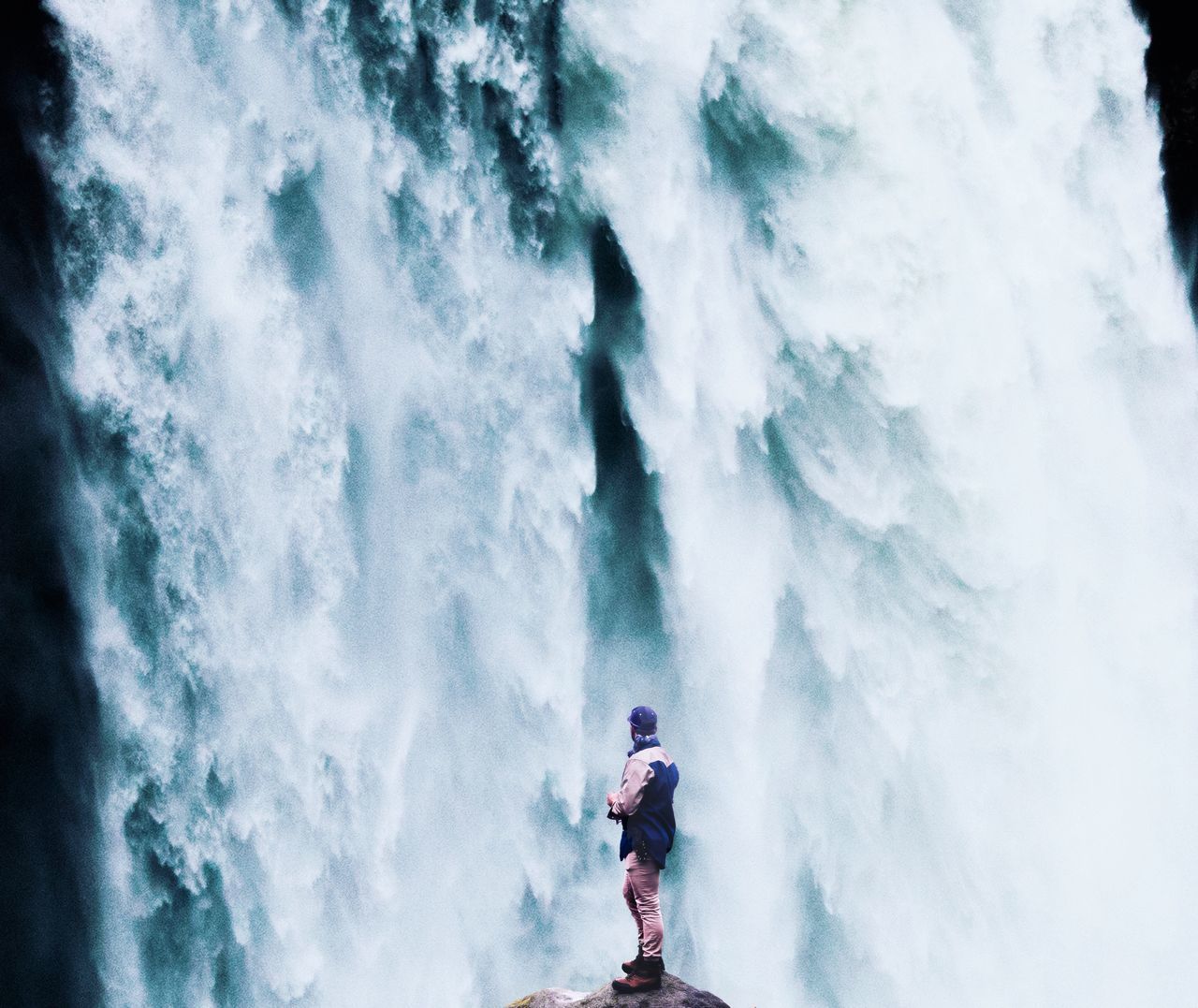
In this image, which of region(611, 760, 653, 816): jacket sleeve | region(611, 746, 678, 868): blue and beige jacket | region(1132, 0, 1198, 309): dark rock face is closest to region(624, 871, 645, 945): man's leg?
region(611, 746, 678, 868): blue and beige jacket

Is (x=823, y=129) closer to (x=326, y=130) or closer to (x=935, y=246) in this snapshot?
(x=935, y=246)

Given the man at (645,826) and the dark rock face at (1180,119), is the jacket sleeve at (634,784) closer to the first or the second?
the man at (645,826)

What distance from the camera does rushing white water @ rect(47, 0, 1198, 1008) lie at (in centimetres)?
1023

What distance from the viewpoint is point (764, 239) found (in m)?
11.5

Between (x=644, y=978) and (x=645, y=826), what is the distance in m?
0.98

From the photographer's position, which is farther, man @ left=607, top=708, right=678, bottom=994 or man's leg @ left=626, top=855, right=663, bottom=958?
man's leg @ left=626, top=855, right=663, bottom=958

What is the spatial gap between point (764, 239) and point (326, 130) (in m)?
4.32

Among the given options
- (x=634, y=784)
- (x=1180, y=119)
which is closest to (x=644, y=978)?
(x=634, y=784)

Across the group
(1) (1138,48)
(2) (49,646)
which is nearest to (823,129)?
(1) (1138,48)

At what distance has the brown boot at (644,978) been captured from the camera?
6.58 metres

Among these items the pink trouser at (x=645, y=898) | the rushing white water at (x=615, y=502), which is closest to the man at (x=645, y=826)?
the pink trouser at (x=645, y=898)

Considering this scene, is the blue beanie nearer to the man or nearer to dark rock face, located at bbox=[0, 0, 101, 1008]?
the man

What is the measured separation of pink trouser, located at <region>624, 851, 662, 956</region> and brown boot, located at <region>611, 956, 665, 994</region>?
0.05 metres

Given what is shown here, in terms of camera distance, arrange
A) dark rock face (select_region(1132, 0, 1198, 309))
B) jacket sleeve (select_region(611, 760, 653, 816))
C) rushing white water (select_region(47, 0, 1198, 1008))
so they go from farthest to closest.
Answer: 1. dark rock face (select_region(1132, 0, 1198, 309))
2. rushing white water (select_region(47, 0, 1198, 1008))
3. jacket sleeve (select_region(611, 760, 653, 816))
